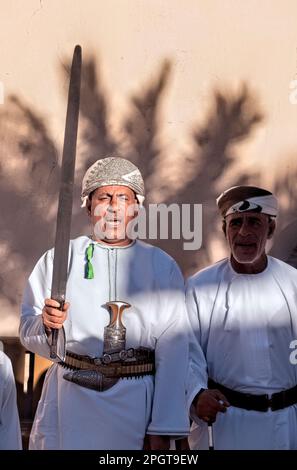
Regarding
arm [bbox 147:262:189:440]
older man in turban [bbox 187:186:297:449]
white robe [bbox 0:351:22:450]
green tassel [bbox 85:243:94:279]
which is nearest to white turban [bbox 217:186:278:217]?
older man in turban [bbox 187:186:297:449]

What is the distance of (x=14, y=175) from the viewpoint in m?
6.95

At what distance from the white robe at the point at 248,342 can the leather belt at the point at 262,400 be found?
23 mm

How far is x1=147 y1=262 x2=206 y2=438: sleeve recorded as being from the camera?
16.0 ft

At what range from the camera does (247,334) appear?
515cm

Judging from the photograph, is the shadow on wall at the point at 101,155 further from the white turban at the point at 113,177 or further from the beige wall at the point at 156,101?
the white turban at the point at 113,177

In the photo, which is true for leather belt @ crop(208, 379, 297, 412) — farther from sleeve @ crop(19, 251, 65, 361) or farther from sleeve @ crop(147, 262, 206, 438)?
sleeve @ crop(19, 251, 65, 361)

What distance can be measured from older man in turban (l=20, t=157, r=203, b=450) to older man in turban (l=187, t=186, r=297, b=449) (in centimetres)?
19

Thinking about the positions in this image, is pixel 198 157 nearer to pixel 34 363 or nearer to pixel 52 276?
pixel 34 363

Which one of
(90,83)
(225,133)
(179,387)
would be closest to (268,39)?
(225,133)

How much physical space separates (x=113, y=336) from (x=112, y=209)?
615mm

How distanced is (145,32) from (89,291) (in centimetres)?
265

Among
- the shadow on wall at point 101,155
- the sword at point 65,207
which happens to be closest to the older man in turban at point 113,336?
the sword at point 65,207

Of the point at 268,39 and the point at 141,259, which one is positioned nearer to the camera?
the point at 141,259
